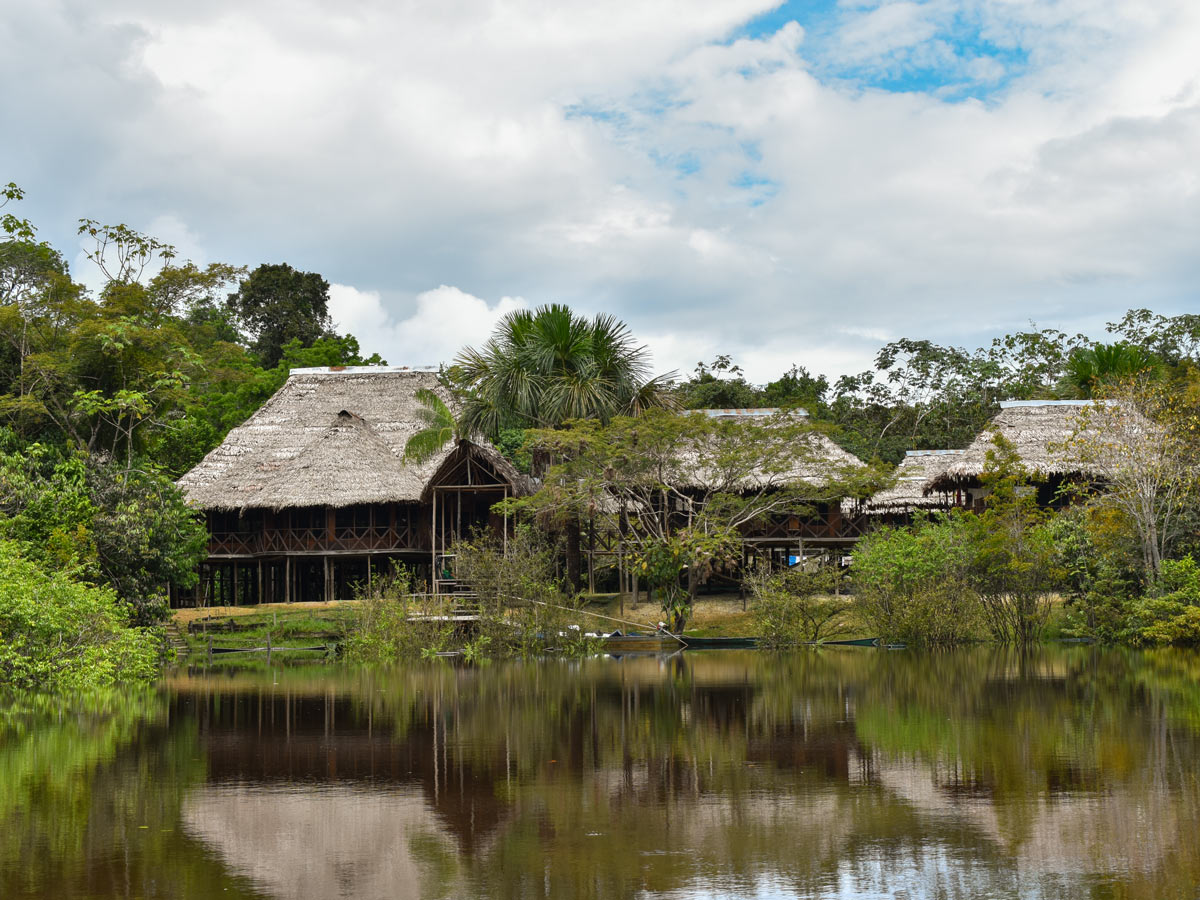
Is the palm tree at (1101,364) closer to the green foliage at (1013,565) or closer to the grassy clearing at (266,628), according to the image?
the green foliage at (1013,565)

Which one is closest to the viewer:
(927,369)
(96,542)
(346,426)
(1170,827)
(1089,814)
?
(1170,827)

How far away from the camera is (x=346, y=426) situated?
36.8 meters

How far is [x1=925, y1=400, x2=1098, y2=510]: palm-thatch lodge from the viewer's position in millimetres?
33219

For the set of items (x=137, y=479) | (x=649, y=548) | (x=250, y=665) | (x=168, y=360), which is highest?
(x=168, y=360)

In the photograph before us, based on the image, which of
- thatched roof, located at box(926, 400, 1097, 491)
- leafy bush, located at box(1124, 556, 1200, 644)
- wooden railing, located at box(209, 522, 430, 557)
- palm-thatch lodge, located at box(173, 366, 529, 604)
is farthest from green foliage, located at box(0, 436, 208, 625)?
thatched roof, located at box(926, 400, 1097, 491)

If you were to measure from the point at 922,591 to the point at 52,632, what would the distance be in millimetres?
16356

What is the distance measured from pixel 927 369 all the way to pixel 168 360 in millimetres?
31466

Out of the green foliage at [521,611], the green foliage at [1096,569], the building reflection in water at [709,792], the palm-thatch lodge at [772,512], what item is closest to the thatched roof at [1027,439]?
the palm-thatch lodge at [772,512]

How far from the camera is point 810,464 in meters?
30.8

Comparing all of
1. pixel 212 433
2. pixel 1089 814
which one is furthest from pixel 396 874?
pixel 212 433

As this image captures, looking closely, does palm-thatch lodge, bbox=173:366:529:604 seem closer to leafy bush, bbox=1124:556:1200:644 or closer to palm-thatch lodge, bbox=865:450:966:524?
palm-thatch lodge, bbox=865:450:966:524

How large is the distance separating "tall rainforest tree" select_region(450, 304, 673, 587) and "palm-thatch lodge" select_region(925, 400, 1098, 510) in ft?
28.5

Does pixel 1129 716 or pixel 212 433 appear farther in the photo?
pixel 212 433

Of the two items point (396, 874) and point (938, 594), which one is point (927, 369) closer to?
point (938, 594)
